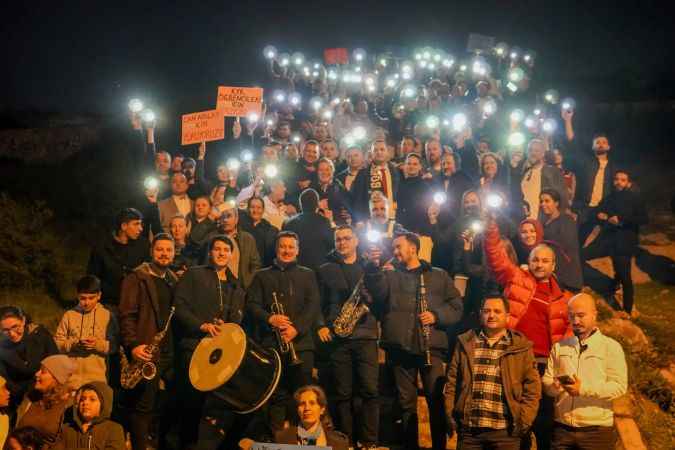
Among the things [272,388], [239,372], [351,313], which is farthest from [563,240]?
[239,372]

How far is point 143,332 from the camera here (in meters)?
5.88

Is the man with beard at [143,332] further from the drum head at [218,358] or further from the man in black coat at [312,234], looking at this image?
the man in black coat at [312,234]

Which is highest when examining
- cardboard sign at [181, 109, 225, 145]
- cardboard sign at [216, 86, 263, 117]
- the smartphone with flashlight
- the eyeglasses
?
cardboard sign at [216, 86, 263, 117]

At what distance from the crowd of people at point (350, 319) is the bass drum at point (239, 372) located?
16 cm

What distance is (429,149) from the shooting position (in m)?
9.61

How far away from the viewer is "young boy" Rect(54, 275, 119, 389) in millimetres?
6031

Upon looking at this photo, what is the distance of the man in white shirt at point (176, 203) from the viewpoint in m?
8.71

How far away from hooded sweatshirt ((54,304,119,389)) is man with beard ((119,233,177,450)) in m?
0.40

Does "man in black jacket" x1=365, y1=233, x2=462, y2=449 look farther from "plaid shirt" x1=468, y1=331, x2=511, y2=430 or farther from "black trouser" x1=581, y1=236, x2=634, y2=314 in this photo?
"black trouser" x1=581, y1=236, x2=634, y2=314

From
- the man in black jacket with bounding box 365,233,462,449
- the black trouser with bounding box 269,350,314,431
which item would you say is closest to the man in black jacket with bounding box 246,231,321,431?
the black trouser with bounding box 269,350,314,431

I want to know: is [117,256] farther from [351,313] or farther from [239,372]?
[351,313]

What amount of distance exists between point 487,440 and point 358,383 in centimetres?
149

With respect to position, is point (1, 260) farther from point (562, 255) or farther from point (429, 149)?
point (562, 255)

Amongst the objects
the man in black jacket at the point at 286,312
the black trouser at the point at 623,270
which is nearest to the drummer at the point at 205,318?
the man in black jacket at the point at 286,312
